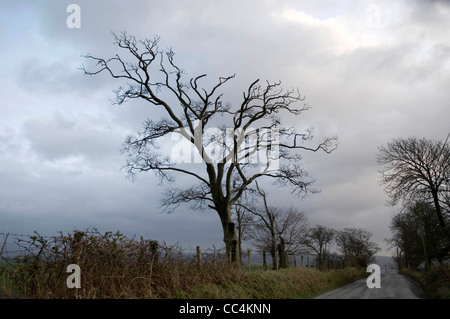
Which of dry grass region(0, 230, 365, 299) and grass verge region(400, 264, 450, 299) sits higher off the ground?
dry grass region(0, 230, 365, 299)

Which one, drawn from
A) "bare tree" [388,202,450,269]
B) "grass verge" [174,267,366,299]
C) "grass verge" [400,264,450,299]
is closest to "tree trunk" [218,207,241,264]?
"grass verge" [174,267,366,299]

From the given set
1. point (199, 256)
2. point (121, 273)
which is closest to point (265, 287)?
point (199, 256)

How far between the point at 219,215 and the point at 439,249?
93.5 feet

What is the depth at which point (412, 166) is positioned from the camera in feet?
119

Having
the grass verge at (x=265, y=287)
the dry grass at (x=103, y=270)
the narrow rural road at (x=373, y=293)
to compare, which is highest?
the dry grass at (x=103, y=270)

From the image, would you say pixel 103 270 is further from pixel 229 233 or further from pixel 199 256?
pixel 229 233

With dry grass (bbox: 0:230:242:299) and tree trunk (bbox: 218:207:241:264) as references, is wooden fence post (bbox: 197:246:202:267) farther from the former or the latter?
tree trunk (bbox: 218:207:241:264)

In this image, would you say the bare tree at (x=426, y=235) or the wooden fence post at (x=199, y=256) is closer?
the wooden fence post at (x=199, y=256)

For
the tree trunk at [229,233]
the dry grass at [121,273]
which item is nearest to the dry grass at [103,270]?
the dry grass at [121,273]

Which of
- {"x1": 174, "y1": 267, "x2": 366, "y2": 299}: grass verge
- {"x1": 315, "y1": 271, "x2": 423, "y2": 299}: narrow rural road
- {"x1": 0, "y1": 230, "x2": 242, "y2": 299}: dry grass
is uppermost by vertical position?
{"x1": 0, "y1": 230, "x2": 242, "y2": 299}: dry grass

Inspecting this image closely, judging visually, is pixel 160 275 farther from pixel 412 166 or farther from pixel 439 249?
pixel 439 249

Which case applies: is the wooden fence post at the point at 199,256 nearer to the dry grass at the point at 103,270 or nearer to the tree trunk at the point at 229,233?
the dry grass at the point at 103,270

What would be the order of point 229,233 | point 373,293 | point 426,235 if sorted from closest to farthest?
point 373,293 → point 229,233 → point 426,235
